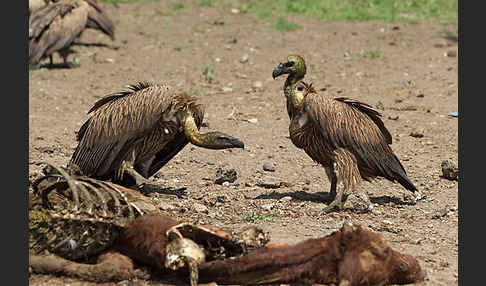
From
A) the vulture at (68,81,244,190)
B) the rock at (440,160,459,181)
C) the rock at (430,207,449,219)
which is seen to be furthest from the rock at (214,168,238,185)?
the rock at (440,160,459,181)

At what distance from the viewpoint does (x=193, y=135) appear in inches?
259

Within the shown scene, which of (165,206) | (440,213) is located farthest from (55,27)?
(440,213)

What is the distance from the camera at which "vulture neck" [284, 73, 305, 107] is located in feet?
22.4

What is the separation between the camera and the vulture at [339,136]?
6.50 meters

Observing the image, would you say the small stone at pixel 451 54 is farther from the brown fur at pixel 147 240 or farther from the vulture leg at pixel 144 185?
the brown fur at pixel 147 240

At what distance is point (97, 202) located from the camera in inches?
194

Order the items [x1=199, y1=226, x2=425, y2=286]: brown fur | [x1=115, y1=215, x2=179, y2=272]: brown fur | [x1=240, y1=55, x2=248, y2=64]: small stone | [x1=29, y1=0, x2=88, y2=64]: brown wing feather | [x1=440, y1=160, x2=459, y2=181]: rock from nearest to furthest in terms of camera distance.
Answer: [x1=199, y1=226, x2=425, y2=286]: brown fur
[x1=115, y1=215, x2=179, y2=272]: brown fur
[x1=440, y1=160, x2=459, y2=181]: rock
[x1=29, y1=0, x2=88, y2=64]: brown wing feather
[x1=240, y1=55, x2=248, y2=64]: small stone

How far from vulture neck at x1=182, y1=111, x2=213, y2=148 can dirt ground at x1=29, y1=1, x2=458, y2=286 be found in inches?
20.4

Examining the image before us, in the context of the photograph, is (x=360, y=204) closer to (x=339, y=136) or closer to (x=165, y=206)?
(x=339, y=136)

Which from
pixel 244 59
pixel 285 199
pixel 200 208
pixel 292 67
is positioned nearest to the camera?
pixel 200 208

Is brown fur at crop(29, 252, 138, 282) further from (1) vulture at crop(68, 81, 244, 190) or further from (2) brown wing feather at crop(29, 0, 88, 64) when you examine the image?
(2) brown wing feather at crop(29, 0, 88, 64)

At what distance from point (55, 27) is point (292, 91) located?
7.55 m

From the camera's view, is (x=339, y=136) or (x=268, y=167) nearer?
(x=339, y=136)

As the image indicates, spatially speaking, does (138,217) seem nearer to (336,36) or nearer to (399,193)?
(399,193)
